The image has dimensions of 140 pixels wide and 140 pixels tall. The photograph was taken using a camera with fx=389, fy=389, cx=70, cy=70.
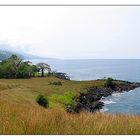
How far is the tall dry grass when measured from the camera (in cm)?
680

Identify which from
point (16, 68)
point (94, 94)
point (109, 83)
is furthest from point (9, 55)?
point (94, 94)

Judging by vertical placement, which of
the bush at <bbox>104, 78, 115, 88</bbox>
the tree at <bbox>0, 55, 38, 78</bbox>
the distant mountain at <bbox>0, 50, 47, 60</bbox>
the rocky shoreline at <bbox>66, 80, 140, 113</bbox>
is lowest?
the rocky shoreline at <bbox>66, 80, 140, 113</bbox>

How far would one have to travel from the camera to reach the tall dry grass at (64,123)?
6805mm

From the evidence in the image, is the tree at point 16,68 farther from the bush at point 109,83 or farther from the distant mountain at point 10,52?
the bush at point 109,83

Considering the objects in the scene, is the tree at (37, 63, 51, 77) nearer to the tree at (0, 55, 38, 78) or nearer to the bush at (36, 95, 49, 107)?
the tree at (0, 55, 38, 78)

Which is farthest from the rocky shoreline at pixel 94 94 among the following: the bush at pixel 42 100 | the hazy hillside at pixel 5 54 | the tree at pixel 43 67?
the hazy hillside at pixel 5 54

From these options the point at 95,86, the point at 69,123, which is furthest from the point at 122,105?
the point at 69,123

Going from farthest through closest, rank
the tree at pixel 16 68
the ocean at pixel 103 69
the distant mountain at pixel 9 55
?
the tree at pixel 16 68, the distant mountain at pixel 9 55, the ocean at pixel 103 69

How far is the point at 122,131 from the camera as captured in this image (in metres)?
6.83

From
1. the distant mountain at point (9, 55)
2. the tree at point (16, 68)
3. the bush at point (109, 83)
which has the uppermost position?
the distant mountain at point (9, 55)

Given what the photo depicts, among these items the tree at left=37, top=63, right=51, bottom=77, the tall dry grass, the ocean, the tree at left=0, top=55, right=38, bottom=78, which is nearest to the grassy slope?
the tall dry grass

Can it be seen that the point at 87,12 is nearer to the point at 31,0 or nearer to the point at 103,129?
the point at 31,0

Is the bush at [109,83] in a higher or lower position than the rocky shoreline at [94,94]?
higher

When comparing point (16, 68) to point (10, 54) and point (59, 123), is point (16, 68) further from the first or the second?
point (59, 123)
